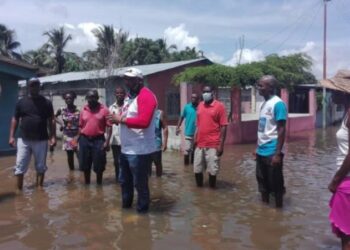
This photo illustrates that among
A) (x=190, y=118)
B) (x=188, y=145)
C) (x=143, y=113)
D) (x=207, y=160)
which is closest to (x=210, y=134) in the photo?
(x=207, y=160)

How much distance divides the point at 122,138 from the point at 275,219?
7.39 feet

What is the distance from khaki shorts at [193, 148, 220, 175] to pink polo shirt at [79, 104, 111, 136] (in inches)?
67.1

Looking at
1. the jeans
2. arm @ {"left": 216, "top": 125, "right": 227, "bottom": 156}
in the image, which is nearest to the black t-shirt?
the jeans

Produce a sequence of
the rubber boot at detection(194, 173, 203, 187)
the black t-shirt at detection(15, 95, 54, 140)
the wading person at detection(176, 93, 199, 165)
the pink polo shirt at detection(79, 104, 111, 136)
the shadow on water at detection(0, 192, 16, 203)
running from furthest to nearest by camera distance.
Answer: the wading person at detection(176, 93, 199, 165)
the rubber boot at detection(194, 173, 203, 187)
the pink polo shirt at detection(79, 104, 111, 136)
the black t-shirt at detection(15, 95, 54, 140)
the shadow on water at detection(0, 192, 16, 203)

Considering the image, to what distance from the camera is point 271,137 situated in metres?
6.43

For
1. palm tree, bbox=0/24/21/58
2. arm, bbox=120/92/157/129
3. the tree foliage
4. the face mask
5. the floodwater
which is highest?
palm tree, bbox=0/24/21/58

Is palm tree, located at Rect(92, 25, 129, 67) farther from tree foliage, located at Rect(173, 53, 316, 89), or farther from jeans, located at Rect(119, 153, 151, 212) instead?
jeans, located at Rect(119, 153, 151, 212)

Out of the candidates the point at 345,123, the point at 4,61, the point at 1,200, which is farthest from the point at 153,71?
the point at 345,123

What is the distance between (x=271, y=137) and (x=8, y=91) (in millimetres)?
9376

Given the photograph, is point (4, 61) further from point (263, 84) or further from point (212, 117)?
point (263, 84)

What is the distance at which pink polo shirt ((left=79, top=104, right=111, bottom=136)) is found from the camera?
8156 mm

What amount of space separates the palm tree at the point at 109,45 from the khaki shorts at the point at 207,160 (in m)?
17.2

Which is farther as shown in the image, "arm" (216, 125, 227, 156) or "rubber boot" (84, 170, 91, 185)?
"rubber boot" (84, 170, 91, 185)

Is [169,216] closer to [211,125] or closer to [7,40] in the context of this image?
[211,125]
